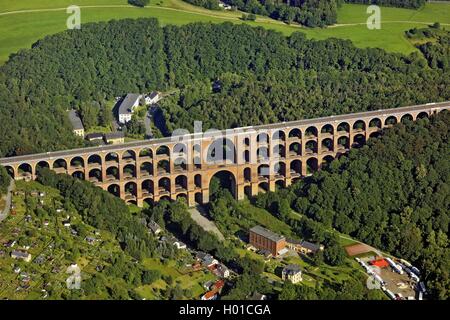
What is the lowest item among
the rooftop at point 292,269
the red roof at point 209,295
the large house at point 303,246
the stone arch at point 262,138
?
the red roof at point 209,295

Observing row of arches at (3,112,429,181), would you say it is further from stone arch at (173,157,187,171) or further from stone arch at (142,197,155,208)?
stone arch at (142,197,155,208)

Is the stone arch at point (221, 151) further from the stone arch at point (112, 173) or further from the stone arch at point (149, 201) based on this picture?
the stone arch at point (112, 173)

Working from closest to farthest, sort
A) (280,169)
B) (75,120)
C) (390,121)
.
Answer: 1. (280,169)
2. (390,121)
3. (75,120)

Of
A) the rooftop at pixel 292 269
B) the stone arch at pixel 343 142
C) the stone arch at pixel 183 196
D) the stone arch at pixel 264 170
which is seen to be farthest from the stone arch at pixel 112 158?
the stone arch at pixel 343 142

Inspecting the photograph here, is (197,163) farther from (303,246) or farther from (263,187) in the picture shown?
(303,246)

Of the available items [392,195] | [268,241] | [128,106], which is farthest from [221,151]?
[128,106]

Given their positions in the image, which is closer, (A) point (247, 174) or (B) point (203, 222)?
(B) point (203, 222)
